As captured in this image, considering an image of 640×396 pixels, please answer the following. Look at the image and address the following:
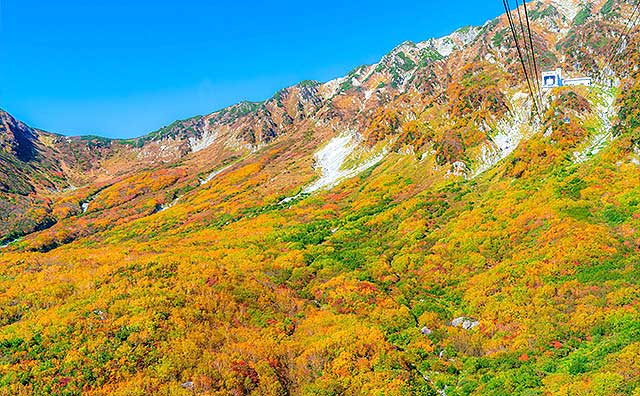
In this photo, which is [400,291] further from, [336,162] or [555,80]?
[336,162]

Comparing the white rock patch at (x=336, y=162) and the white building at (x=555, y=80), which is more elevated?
the white building at (x=555, y=80)

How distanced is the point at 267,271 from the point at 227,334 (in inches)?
719

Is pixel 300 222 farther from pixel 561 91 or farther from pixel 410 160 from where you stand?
pixel 561 91

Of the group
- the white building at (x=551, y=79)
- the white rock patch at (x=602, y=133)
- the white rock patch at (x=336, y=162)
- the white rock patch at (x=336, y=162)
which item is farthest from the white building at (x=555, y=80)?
the white rock patch at (x=336, y=162)

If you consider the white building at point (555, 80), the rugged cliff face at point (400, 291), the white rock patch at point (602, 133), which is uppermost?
the white building at point (555, 80)

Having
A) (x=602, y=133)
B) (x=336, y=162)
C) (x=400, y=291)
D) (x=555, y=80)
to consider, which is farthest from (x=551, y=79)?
(x=400, y=291)

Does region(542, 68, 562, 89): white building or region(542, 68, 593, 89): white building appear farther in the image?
region(542, 68, 562, 89): white building

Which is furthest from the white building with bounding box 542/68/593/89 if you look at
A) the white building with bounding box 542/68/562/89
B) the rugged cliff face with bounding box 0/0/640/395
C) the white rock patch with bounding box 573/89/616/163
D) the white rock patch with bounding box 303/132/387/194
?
the white rock patch with bounding box 303/132/387/194

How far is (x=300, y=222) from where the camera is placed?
85.7m

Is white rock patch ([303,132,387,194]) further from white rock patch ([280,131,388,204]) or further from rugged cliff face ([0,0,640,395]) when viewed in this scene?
rugged cliff face ([0,0,640,395])

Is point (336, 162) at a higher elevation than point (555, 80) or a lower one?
lower

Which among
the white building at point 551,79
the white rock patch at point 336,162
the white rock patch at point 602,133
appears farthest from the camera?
the white rock patch at point 336,162

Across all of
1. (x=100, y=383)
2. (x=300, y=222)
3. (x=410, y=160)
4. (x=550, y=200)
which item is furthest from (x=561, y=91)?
(x=100, y=383)

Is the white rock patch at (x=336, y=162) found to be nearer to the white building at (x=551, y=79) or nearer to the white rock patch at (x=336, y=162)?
the white rock patch at (x=336, y=162)
